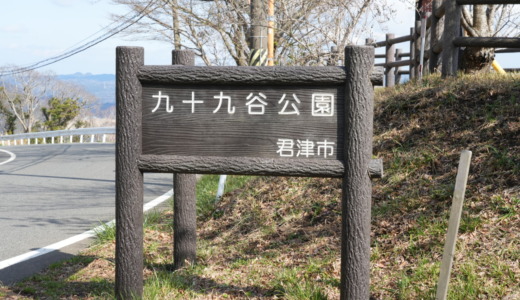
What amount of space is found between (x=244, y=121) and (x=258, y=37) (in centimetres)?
548

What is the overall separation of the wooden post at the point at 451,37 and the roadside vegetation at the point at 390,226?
333mm

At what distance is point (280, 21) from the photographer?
446 inches

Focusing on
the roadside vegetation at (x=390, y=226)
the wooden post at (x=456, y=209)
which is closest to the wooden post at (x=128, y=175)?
the roadside vegetation at (x=390, y=226)

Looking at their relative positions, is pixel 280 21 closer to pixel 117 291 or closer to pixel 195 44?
pixel 195 44

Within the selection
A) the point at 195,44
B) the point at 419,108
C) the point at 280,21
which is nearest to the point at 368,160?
the point at 419,108

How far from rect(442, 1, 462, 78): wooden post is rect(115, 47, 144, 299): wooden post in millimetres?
5575

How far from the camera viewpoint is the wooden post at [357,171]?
11.9 feet

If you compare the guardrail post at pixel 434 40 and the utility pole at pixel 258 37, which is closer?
the utility pole at pixel 258 37

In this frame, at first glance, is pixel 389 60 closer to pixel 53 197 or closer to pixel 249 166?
pixel 53 197

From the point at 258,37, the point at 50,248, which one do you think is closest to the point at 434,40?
the point at 258,37

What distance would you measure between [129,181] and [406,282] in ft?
7.32

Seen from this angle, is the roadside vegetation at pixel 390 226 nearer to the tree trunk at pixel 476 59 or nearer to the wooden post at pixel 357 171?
the wooden post at pixel 357 171

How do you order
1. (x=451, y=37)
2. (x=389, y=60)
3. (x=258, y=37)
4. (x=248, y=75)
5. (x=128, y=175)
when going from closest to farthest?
1. (x=248, y=75)
2. (x=128, y=175)
3. (x=451, y=37)
4. (x=258, y=37)
5. (x=389, y=60)

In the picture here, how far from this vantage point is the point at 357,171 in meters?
3.68
